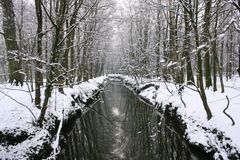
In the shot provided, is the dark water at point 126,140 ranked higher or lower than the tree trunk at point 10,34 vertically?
lower

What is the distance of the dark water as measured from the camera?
820 cm

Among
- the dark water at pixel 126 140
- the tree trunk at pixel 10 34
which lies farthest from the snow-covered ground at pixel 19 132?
the tree trunk at pixel 10 34

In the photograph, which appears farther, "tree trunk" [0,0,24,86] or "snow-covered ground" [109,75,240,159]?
"tree trunk" [0,0,24,86]

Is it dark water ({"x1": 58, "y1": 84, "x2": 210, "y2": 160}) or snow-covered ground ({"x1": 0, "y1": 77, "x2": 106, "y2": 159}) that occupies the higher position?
snow-covered ground ({"x1": 0, "y1": 77, "x2": 106, "y2": 159})

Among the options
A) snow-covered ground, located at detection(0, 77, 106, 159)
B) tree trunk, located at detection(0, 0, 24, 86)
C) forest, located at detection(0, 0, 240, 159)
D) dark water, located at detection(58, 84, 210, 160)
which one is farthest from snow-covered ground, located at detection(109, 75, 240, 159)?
tree trunk, located at detection(0, 0, 24, 86)

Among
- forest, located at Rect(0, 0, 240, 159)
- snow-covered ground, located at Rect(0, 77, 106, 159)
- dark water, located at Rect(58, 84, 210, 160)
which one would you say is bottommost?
dark water, located at Rect(58, 84, 210, 160)

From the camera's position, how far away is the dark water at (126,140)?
8203 mm

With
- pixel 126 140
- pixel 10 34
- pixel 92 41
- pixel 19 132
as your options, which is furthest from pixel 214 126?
pixel 92 41

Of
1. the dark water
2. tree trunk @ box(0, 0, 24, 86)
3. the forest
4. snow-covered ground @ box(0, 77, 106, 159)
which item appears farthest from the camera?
tree trunk @ box(0, 0, 24, 86)

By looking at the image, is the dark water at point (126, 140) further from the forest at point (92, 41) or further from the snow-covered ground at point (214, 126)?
the forest at point (92, 41)

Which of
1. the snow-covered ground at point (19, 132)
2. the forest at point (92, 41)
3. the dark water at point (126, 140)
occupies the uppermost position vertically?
the forest at point (92, 41)

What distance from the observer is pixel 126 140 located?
32.9 ft

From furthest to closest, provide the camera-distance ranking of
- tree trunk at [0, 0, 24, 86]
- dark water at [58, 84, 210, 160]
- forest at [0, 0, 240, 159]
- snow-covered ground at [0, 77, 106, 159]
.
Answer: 1. tree trunk at [0, 0, 24, 86]
2. dark water at [58, 84, 210, 160]
3. forest at [0, 0, 240, 159]
4. snow-covered ground at [0, 77, 106, 159]

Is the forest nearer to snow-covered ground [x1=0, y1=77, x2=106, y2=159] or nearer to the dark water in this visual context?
snow-covered ground [x1=0, y1=77, x2=106, y2=159]
